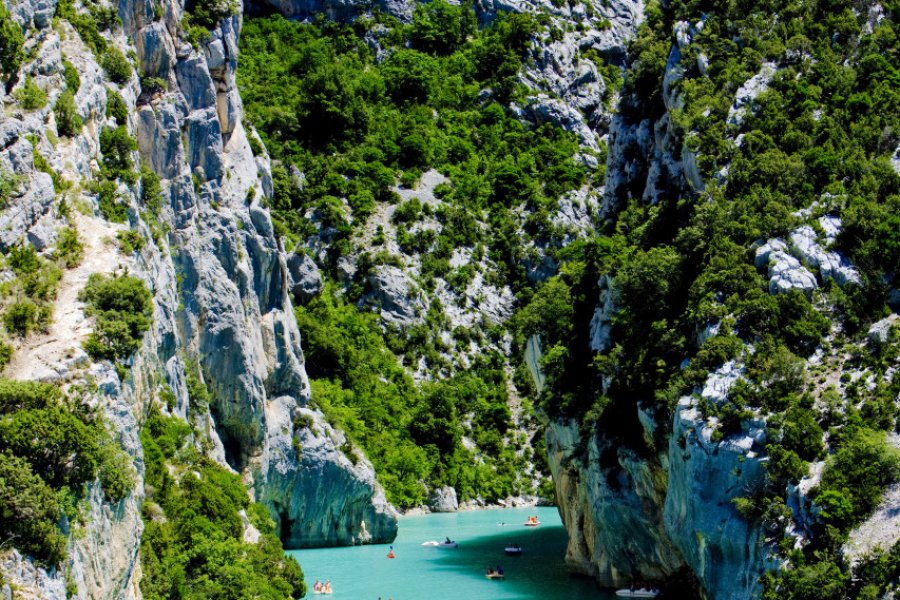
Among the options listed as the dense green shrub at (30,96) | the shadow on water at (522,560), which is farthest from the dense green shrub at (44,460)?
the shadow on water at (522,560)

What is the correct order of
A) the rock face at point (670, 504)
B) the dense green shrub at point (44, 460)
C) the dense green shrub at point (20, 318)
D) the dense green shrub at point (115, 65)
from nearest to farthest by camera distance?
1. the dense green shrub at point (44, 460)
2. the dense green shrub at point (20, 318)
3. the rock face at point (670, 504)
4. the dense green shrub at point (115, 65)

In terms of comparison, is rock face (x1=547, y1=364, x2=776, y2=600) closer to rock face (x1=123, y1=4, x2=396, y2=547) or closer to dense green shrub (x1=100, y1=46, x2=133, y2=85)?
rock face (x1=123, y1=4, x2=396, y2=547)

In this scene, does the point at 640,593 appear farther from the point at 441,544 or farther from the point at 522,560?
the point at 441,544

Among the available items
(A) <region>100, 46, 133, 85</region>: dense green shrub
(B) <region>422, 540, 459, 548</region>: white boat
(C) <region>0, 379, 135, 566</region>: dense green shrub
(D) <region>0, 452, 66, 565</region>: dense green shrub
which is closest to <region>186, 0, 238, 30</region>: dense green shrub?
(A) <region>100, 46, 133, 85</region>: dense green shrub

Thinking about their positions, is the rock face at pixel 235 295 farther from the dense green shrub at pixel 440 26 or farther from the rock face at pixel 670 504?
the dense green shrub at pixel 440 26

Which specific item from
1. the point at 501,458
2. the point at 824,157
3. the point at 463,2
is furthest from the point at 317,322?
the point at 463,2
